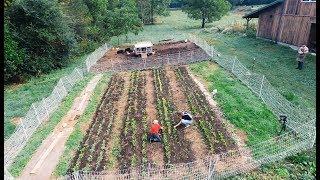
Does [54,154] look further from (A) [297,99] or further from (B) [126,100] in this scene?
(A) [297,99]

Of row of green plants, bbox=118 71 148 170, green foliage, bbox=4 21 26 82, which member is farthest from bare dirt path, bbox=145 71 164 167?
green foliage, bbox=4 21 26 82

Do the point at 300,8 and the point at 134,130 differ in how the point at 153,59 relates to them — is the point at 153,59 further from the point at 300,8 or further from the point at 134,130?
the point at 134,130


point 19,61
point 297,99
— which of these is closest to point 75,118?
point 19,61

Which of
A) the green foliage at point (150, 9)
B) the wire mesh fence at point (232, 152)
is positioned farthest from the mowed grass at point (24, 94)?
the green foliage at point (150, 9)

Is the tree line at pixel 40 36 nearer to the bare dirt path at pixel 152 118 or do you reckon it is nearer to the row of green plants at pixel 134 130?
the bare dirt path at pixel 152 118

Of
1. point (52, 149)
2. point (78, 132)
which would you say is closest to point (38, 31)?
point (78, 132)
